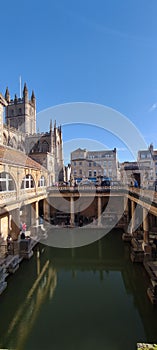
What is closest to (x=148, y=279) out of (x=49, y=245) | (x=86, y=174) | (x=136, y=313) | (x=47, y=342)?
(x=136, y=313)

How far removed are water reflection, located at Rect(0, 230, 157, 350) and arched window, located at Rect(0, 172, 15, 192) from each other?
18.3 feet

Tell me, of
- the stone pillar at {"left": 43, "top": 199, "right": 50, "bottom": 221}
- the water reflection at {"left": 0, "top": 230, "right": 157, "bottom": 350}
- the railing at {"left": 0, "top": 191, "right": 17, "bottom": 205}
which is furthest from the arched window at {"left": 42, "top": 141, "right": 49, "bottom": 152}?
→ the water reflection at {"left": 0, "top": 230, "right": 157, "bottom": 350}

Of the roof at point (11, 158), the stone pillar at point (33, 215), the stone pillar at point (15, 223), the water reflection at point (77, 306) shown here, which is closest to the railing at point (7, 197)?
the stone pillar at point (15, 223)

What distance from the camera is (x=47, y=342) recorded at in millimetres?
7434

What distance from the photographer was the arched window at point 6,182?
1433 centimetres

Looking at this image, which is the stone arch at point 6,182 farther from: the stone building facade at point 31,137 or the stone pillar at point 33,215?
the stone building facade at point 31,137

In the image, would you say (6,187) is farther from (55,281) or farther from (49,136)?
(49,136)

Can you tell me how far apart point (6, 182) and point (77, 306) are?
9.14m

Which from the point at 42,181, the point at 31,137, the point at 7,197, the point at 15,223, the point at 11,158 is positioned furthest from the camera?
the point at 31,137

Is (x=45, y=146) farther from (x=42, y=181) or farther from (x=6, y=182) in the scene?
(x=6, y=182)

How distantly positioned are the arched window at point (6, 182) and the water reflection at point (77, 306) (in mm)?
5564

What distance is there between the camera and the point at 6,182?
48.4 ft

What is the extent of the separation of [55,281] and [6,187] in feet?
23.3

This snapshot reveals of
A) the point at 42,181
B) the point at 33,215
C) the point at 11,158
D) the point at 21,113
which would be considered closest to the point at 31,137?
the point at 21,113
